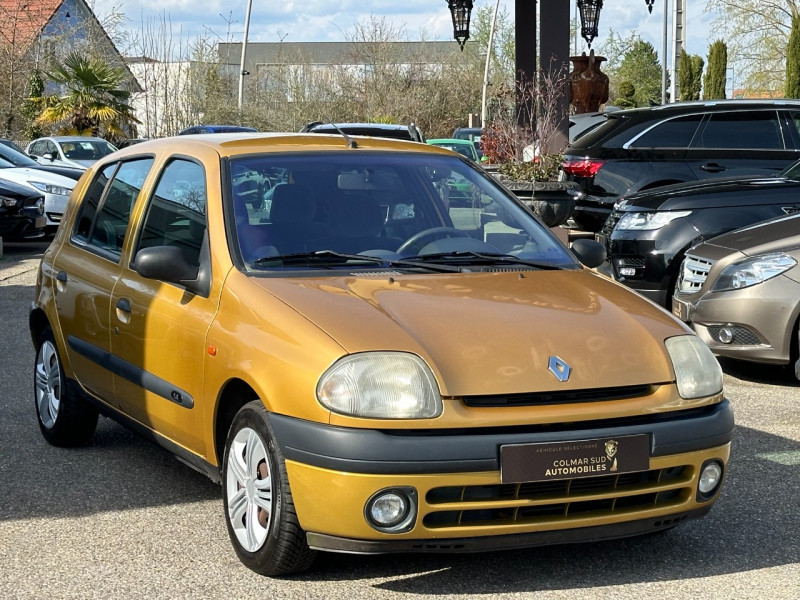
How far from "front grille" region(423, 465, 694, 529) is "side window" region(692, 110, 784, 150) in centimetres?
1033

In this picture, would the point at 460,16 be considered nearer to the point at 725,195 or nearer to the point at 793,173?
the point at 793,173

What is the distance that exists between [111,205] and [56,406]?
3.61 ft

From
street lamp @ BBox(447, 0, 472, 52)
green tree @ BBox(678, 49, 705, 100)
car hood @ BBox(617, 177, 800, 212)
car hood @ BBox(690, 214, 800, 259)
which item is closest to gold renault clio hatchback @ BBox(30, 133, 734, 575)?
car hood @ BBox(690, 214, 800, 259)

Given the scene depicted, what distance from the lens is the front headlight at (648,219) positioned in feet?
32.8

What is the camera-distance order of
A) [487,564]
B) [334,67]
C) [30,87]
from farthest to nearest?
[334,67] < [30,87] < [487,564]

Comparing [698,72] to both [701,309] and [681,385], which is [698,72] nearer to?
[701,309]

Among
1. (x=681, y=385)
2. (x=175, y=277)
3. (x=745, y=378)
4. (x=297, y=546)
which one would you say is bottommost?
(x=745, y=378)

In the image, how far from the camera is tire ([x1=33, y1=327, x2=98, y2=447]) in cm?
622

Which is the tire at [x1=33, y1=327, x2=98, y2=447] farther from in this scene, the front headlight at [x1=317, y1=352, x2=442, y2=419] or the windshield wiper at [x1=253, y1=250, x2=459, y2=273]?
the front headlight at [x1=317, y1=352, x2=442, y2=419]

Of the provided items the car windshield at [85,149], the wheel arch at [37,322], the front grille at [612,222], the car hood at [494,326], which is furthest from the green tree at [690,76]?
the car hood at [494,326]

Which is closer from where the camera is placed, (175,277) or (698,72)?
(175,277)

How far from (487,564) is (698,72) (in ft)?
180

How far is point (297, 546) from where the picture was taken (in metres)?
4.13

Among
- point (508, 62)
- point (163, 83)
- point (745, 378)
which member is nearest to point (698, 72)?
point (508, 62)
